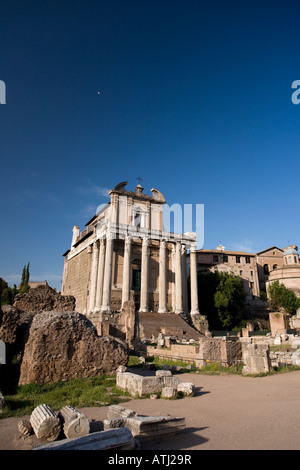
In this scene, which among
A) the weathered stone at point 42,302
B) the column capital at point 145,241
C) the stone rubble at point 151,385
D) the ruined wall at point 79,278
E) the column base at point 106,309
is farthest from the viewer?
the ruined wall at point 79,278

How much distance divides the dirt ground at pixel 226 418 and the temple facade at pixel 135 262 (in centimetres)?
2514

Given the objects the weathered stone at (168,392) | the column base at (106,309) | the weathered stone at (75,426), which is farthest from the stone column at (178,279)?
the weathered stone at (75,426)

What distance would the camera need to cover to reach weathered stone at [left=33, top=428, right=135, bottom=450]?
3.79 m

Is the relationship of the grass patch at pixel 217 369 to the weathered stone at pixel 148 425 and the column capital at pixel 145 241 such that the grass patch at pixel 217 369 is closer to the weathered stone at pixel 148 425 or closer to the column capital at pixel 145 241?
the weathered stone at pixel 148 425

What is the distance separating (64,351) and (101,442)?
5077 mm

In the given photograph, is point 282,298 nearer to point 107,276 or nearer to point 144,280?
point 144,280

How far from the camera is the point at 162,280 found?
118 ft

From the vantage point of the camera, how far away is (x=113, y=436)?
4066 millimetres

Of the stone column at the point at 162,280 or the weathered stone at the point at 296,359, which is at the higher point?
the stone column at the point at 162,280

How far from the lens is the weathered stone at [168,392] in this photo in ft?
24.0

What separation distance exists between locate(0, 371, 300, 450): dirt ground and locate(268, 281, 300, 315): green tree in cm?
3503
